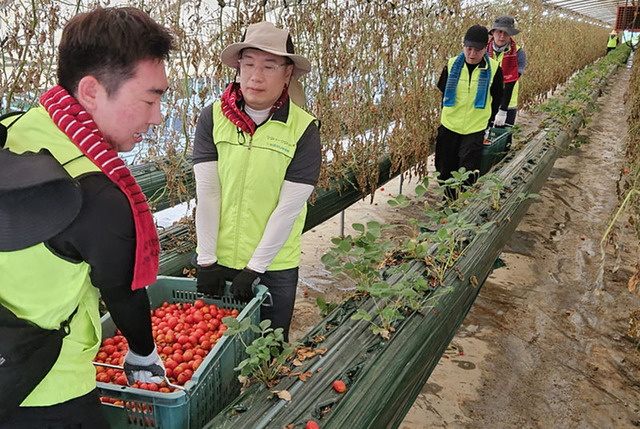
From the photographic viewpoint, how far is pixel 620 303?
3.38 m

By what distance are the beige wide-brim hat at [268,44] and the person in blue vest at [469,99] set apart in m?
2.32

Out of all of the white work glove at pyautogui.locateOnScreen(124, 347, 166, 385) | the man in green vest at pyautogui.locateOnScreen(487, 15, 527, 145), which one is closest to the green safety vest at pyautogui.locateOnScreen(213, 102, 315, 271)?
the white work glove at pyautogui.locateOnScreen(124, 347, 166, 385)

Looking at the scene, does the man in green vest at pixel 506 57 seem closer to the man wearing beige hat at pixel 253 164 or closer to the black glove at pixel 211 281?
the man wearing beige hat at pixel 253 164

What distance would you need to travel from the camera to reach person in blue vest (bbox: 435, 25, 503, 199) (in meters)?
3.82

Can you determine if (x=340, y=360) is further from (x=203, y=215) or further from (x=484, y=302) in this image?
(x=484, y=302)

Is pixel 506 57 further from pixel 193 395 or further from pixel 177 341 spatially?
pixel 193 395

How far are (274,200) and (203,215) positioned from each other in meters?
0.27

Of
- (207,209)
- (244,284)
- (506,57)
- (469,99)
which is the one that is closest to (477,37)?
(469,99)

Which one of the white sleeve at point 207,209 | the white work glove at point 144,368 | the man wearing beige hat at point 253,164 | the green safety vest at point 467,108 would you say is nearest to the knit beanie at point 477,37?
the green safety vest at point 467,108

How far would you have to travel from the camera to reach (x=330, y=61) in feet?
12.0

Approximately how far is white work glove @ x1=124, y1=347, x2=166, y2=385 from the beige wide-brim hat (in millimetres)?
1044

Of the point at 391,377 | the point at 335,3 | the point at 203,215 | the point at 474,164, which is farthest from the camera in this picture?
the point at 474,164

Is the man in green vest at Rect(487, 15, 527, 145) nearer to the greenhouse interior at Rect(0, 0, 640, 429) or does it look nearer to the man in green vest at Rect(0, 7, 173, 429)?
the greenhouse interior at Rect(0, 0, 640, 429)

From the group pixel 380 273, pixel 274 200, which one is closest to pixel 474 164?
pixel 380 273
